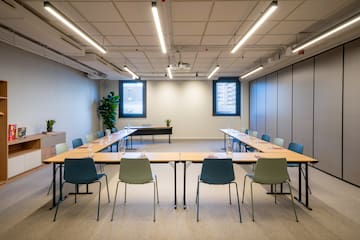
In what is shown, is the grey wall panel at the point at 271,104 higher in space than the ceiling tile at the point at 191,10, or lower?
lower

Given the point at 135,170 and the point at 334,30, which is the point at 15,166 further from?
the point at 334,30

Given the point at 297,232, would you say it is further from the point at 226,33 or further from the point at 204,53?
the point at 204,53

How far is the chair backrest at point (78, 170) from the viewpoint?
2.93 metres

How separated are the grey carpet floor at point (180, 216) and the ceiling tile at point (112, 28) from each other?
3016mm

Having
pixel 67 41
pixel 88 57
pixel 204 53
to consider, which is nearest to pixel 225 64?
pixel 204 53

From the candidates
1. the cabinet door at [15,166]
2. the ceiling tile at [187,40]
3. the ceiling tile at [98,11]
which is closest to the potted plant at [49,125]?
the cabinet door at [15,166]

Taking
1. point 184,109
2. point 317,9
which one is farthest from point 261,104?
point 317,9

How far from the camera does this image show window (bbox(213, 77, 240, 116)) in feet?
34.9

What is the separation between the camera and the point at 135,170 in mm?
2918

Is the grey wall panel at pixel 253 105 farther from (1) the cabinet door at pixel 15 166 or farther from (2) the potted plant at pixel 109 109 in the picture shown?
(1) the cabinet door at pixel 15 166

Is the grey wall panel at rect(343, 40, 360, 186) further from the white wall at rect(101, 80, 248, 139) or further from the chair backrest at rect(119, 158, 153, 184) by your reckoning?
the white wall at rect(101, 80, 248, 139)

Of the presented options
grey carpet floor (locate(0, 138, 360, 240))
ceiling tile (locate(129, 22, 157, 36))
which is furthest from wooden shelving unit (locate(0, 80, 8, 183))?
ceiling tile (locate(129, 22, 157, 36))

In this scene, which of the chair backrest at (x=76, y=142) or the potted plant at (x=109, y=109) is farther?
the potted plant at (x=109, y=109)

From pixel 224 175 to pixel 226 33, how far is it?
2.97 meters
